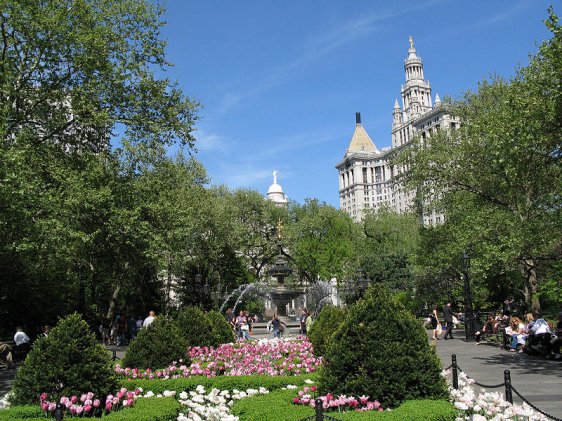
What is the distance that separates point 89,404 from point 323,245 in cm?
4778

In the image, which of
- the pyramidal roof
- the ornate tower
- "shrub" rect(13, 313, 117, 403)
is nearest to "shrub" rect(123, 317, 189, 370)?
"shrub" rect(13, 313, 117, 403)

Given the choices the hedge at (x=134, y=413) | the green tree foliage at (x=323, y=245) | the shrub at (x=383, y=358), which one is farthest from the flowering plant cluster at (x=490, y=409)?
the green tree foliage at (x=323, y=245)

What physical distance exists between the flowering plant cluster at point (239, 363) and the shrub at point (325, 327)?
0.90ft

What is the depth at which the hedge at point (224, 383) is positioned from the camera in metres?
10.4

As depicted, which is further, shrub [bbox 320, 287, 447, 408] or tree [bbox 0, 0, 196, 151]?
tree [bbox 0, 0, 196, 151]

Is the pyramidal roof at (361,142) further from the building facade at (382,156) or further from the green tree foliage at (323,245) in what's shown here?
the green tree foliage at (323,245)

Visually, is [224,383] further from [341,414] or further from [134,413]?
[341,414]

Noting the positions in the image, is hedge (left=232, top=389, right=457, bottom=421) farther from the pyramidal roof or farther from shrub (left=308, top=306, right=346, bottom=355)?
the pyramidal roof

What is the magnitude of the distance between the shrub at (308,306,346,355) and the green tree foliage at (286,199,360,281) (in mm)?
37381

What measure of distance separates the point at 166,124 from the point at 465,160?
1578cm

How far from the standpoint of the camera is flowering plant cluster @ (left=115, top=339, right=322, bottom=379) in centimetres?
1132

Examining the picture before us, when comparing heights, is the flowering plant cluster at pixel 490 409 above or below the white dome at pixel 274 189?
below

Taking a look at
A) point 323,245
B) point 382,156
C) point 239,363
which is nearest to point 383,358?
point 239,363

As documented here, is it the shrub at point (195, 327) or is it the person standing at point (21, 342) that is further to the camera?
the person standing at point (21, 342)
